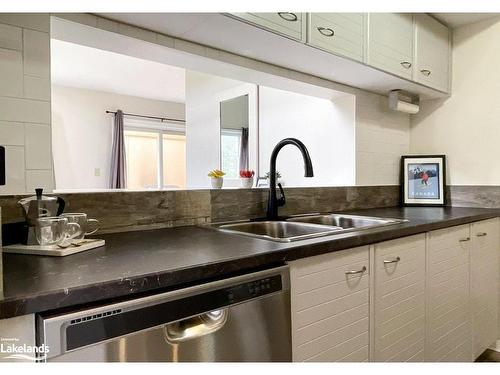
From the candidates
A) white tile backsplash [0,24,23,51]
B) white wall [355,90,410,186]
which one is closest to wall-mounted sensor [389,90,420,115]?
white wall [355,90,410,186]

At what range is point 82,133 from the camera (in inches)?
221

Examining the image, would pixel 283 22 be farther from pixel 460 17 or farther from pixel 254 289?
pixel 460 17

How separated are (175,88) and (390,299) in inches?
190

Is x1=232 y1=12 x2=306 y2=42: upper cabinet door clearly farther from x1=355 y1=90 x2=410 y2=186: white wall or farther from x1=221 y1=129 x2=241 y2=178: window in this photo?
x1=221 y1=129 x2=241 y2=178: window

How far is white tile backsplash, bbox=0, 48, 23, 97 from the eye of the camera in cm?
109

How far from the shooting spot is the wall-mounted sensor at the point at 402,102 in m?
2.33

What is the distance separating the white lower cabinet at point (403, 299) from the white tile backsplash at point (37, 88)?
0.98 m

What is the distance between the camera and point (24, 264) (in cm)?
87

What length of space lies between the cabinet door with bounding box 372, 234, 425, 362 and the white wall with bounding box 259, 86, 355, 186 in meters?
0.87

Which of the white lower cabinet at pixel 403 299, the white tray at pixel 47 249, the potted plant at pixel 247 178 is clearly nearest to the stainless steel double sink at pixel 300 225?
the white lower cabinet at pixel 403 299

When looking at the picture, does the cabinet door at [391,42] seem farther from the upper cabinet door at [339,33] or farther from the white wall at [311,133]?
the white wall at [311,133]

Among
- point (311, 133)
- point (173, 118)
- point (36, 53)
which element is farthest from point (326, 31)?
point (173, 118)

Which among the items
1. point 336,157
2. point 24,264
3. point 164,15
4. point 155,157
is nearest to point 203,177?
point 336,157

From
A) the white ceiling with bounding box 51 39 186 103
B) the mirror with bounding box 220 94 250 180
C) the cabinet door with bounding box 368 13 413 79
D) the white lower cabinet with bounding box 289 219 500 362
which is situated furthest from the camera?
the white ceiling with bounding box 51 39 186 103
